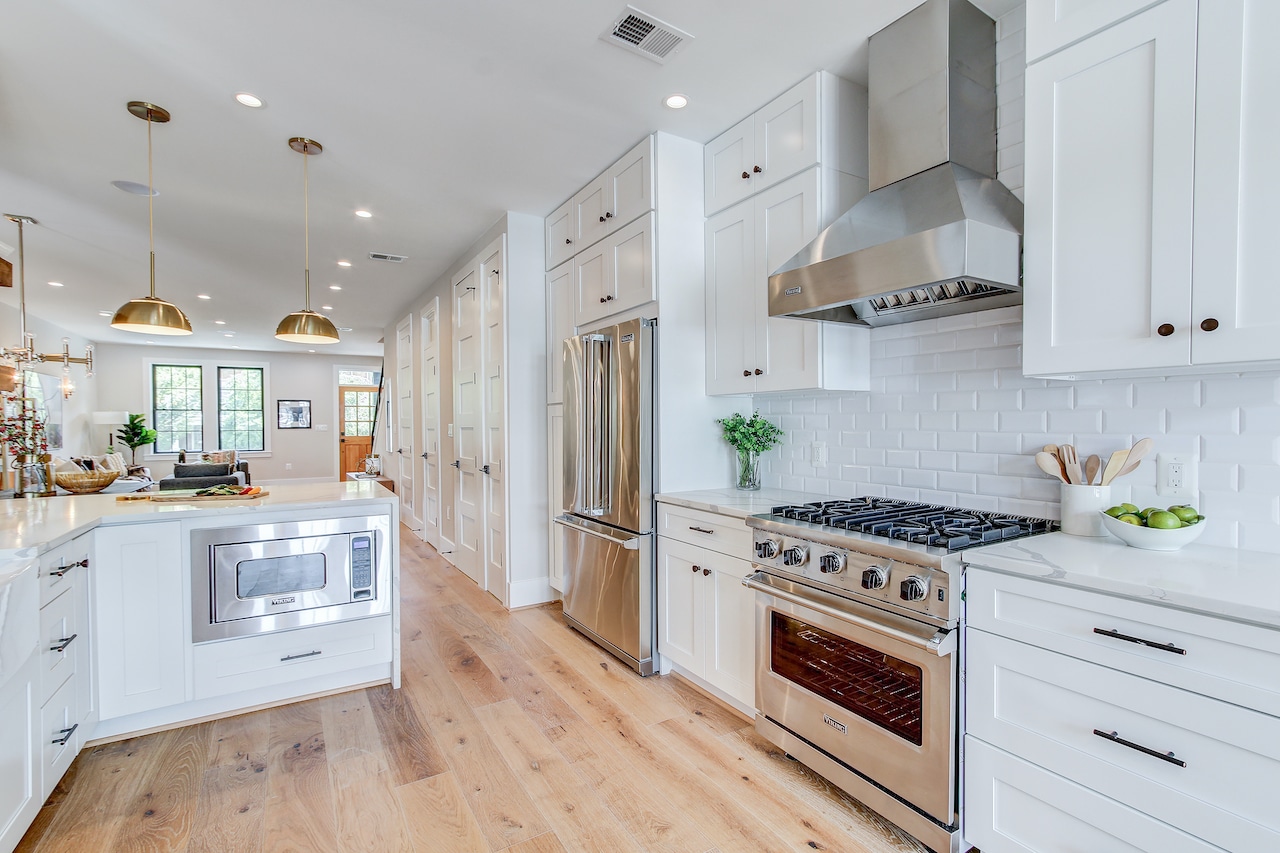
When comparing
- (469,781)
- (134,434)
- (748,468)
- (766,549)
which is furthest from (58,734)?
(134,434)

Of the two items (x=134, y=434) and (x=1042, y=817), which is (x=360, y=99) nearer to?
(x=1042, y=817)

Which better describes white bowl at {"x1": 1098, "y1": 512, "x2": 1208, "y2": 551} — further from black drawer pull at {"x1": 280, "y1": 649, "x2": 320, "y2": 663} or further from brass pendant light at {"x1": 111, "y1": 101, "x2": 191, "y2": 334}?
brass pendant light at {"x1": 111, "y1": 101, "x2": 191, "y2": 334}

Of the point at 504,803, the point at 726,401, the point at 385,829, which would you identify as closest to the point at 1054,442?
the point at 726,401

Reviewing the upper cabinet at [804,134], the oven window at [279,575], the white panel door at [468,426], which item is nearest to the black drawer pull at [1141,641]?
the upper cabinet at [804,134]

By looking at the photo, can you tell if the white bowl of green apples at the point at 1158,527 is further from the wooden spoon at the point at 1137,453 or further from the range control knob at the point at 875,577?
the range control knob at the point at 875,577

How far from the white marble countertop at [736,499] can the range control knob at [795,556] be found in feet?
0.90

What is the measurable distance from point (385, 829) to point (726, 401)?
2.31m

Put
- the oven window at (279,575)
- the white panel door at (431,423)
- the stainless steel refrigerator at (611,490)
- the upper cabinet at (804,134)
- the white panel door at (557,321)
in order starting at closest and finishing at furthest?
the upper cabinet at (804,134) → the oven window at (279,575) → the stainless steel refrigerator at (611,490) → the white panel door at (557,321) → the white panel door at (431,423)

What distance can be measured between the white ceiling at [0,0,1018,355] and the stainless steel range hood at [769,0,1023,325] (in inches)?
6.3

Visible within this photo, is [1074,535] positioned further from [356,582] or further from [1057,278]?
[356,582]

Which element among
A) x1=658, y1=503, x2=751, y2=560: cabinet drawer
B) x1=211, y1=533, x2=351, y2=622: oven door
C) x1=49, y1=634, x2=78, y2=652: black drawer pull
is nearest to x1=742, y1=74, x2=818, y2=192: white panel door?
x1=658, y1=503, x2=751, y2=560: cabinet drawer

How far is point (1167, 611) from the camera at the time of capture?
4.15ft

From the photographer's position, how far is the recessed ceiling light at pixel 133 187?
3.59m

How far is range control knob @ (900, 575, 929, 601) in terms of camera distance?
5.49 ft
